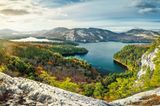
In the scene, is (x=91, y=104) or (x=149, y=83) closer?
(x=91, y=104)

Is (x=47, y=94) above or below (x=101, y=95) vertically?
above

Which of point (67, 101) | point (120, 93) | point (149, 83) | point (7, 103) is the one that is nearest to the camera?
A: point (7, 103)

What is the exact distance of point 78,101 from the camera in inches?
859

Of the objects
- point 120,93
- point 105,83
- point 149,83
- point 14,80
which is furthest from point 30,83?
point 105,83

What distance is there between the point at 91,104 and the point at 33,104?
4.70 meters

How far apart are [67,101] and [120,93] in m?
87.4

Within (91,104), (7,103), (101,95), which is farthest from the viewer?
(101,95)

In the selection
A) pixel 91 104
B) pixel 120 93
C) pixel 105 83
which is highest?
pixel 91 104

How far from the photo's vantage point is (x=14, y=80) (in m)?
22.5

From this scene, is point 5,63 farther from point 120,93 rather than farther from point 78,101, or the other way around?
point 78,101

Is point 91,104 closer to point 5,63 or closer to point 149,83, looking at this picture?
point 149,83

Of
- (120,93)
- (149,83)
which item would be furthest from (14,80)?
(120,93)

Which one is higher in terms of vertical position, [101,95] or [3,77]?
[3,77]

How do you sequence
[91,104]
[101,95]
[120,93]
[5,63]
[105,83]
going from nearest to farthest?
[91,104] < [120,93] < [101,95] < [5,63] < [105,83]
